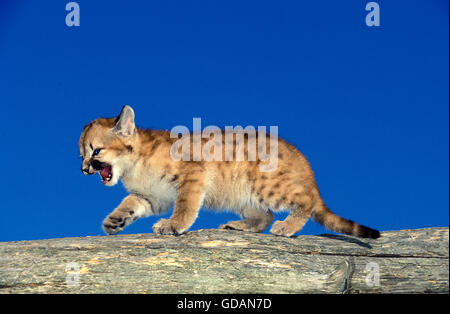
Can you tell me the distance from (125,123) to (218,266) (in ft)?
8.68

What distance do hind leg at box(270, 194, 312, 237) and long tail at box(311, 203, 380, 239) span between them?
0.44 ft

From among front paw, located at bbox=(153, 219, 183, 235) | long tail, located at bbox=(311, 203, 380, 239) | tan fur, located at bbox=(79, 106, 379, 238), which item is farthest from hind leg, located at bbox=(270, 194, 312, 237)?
front paw, located at bbox=(153, 219, 183, 235)

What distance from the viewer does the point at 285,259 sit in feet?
17.4

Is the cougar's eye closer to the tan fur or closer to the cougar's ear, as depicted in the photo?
the tan fur

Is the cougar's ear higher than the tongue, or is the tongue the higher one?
the cougar's ear

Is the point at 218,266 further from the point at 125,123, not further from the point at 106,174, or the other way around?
the point at 125,123

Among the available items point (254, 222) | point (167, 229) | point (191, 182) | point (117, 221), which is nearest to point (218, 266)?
point (167, 229)

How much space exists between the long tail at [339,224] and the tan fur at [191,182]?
14 mm

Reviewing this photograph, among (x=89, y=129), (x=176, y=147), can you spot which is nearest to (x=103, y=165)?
(x=89, y=129)

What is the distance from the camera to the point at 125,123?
262 inches

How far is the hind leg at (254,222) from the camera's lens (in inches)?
275

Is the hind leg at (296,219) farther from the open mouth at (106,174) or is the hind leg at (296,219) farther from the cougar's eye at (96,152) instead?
the cougar's eye at (96,152)

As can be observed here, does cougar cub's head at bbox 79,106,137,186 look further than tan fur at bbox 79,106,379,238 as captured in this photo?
Yes

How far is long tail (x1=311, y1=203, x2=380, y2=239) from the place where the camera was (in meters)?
5.79
